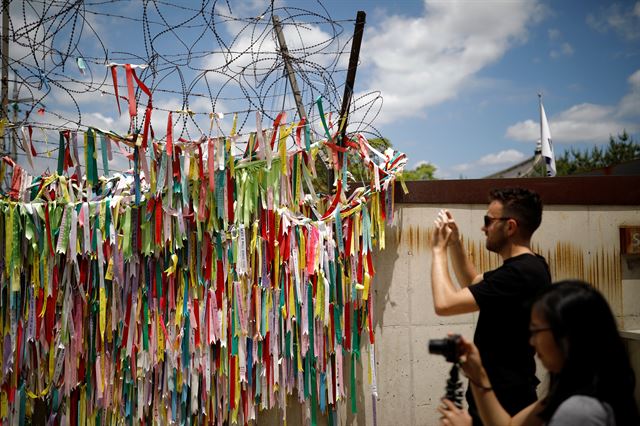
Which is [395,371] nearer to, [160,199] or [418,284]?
[418,284]

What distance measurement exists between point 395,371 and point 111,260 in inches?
79.3

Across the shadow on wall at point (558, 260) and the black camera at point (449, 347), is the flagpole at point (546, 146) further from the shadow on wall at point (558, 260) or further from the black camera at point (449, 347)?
the black camera at point (449, 347)

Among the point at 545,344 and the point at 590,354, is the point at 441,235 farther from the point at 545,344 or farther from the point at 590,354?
the point at 590,354

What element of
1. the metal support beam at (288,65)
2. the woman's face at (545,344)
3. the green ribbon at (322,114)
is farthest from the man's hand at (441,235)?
the metal support beam at (288,65)

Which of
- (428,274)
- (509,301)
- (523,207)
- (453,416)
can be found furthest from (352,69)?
(453,416)

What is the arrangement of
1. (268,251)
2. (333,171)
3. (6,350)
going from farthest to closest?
(333,171) → (268,251) → (6,350)

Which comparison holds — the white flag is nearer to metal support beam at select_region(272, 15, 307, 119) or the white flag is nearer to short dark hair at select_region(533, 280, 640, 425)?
metal support beam at select_region(272, 15, 307, 119)

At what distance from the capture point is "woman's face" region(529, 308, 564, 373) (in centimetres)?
148

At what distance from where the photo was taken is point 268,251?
3.23 m

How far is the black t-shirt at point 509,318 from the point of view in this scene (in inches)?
79.9

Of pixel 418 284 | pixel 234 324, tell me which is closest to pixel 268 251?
pixel 234 324

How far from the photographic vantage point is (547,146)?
19.3 feet

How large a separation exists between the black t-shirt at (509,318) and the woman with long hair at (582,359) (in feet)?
1.64

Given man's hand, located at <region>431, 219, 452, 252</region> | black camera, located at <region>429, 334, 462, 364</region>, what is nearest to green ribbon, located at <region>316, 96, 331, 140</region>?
man's hand, located at <region>431, 219, 452, 252</region>
